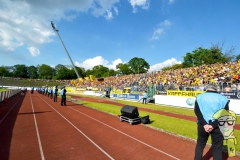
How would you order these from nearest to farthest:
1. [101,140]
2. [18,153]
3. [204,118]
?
[204,118]
[18,153]
[101,140]

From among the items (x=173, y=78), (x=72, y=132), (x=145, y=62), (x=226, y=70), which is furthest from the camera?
(x=145, y=62)

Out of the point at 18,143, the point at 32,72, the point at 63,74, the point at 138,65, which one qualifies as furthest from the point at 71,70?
the point at 18,143

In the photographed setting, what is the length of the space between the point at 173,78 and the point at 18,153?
26.5 meters

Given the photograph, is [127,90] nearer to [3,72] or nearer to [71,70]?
[71,70]

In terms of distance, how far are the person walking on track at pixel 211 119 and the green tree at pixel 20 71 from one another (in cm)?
15093

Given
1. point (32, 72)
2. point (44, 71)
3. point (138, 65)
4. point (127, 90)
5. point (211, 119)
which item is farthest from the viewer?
point (44, 71)

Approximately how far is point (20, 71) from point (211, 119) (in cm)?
15278

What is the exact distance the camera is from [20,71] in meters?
132

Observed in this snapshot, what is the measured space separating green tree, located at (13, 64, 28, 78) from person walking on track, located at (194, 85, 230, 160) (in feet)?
495

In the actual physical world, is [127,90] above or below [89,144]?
above

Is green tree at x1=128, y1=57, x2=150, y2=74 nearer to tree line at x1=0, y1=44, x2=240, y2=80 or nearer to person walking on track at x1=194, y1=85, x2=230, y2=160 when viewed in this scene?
tree line at x1=0, y1=44, x2=240, y2=80

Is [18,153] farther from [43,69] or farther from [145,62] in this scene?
[43,69]

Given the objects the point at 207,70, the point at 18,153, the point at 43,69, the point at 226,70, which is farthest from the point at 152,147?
the point at 43,69

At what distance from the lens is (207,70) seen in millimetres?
25625
